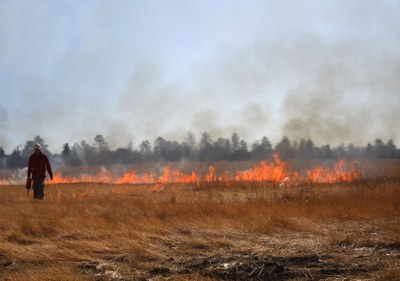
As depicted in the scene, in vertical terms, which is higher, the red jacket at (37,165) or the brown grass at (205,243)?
the red jacket at (37,165)

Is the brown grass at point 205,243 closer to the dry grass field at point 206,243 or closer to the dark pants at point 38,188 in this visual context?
the dry grass field at point 206,243

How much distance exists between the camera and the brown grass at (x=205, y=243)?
167 inches

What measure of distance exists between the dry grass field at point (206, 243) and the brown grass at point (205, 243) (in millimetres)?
12

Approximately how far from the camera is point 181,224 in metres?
7.20

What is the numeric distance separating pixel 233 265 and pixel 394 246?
7.24 ft

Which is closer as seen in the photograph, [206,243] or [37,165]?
[206,243]

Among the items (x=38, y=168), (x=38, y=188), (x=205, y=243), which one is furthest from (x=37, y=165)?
(x=205, y=243)

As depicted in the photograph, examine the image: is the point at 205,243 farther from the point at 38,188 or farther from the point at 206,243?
the point at 38,188

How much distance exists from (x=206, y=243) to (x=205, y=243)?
0.01 m

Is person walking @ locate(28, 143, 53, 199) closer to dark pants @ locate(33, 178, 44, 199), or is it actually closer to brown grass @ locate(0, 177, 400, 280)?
dark pants @ locate(33, 178, 44, 199)

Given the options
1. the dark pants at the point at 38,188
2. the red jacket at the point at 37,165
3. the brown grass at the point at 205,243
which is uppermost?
the red jacket at the point at 37,165

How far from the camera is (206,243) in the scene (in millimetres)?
5535

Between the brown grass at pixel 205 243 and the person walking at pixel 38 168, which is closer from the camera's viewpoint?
the brown grass at pixel 205 243

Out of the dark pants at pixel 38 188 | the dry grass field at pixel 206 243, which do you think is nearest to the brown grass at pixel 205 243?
the dry grass field at pixel 206 243
